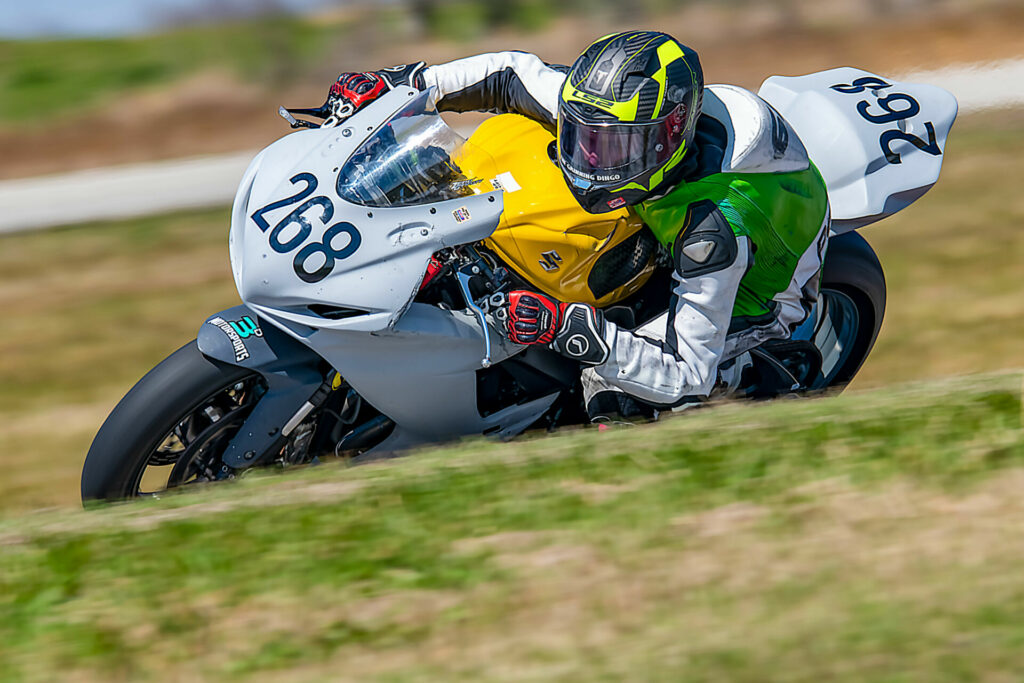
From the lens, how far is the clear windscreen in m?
3.34

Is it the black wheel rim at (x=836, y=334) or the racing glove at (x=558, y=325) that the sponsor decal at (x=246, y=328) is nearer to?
the racing glove at (x=558, y=325)

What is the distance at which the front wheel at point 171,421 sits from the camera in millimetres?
3311

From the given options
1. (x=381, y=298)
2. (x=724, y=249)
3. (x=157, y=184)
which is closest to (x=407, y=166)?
(x=381, y=298)

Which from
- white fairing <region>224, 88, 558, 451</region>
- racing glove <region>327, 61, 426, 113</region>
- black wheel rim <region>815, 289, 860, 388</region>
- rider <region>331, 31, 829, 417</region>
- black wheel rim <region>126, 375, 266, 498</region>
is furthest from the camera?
black wheel rim <region>815, 289, 860, 388</region>

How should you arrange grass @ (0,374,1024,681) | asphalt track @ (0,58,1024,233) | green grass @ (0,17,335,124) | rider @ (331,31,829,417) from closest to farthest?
grass @ (0,374,1024,681) → rider @ (331,31,829,417) → asphalt track @ (0,58,1024,233) → green grass @ (0,17,335,124)

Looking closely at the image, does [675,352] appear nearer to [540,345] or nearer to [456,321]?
[540,345]

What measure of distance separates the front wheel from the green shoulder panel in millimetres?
1463

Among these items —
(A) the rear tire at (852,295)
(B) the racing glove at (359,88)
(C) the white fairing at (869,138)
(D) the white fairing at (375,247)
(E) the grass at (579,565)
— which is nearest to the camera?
(E) the grass at (579,565)

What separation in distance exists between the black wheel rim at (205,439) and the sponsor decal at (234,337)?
0.33 feet

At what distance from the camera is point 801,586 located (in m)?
2.51

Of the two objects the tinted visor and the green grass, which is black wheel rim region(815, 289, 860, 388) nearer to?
the tinted visor

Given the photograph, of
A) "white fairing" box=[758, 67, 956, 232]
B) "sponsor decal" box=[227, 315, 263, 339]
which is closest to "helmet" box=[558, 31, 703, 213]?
"white fairing" box=[758, 67, 956, 232]

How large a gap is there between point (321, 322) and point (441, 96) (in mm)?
1306

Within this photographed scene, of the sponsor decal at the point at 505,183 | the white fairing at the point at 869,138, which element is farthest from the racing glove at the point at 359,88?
the white fairing at the point at 869,138
